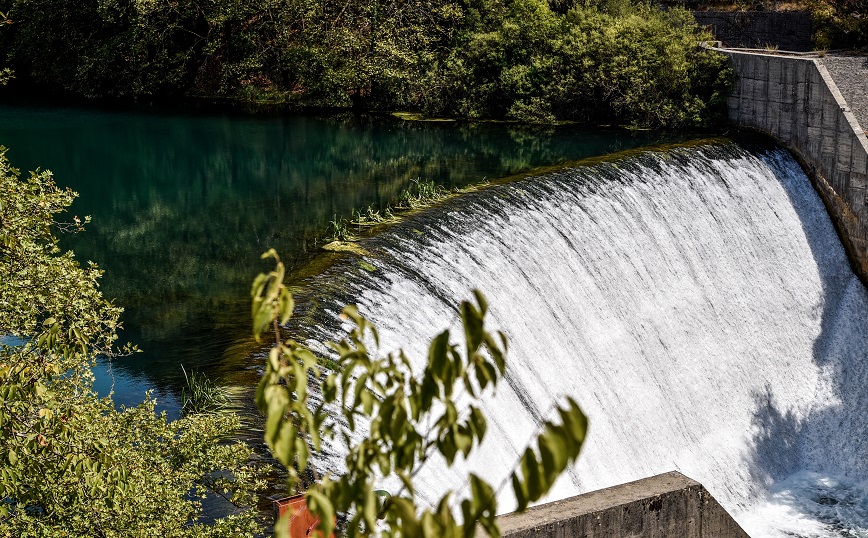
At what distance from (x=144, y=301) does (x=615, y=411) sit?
5.66 metres

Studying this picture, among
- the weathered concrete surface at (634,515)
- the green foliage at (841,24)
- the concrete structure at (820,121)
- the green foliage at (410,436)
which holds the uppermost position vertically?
the green foliage at (841,24)

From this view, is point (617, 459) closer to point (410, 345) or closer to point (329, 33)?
point (410, 345)

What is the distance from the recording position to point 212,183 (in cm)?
1912

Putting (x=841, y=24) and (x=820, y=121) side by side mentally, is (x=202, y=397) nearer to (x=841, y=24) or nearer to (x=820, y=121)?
(x=820, y=121)

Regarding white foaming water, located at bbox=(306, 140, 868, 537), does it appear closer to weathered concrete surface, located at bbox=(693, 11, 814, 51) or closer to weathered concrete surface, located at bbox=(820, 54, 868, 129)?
weathered concrete surface, located at bbox=(820, 54, 868, 129)

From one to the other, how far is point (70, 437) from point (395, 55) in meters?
21.6

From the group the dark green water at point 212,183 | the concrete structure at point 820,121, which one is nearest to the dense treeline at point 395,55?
the concrete structure at point 820,121

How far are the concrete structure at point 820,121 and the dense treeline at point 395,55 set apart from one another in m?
1.07

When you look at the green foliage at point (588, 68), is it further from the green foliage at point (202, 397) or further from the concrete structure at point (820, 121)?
the green foliage at point (202, 397)

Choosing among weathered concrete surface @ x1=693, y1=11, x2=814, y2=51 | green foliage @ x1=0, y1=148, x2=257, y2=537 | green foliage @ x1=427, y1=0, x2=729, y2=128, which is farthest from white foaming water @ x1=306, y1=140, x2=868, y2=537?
weathered concrete surface @ x1=693, y1=11, x2=814, y2=51

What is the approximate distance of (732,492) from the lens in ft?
44.7

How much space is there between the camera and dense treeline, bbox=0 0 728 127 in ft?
78.6

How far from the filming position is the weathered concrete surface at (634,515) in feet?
25.8

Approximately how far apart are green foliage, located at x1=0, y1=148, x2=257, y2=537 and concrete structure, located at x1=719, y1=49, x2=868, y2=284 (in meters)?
14.3
